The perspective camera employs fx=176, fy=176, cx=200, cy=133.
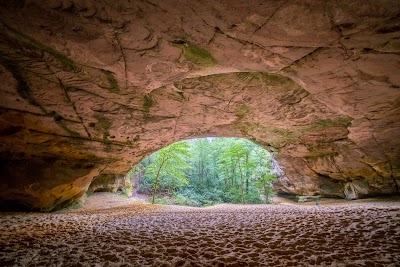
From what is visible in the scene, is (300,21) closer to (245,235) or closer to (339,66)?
(339,66)

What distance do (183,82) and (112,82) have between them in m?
2.04

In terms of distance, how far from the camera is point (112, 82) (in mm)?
4832

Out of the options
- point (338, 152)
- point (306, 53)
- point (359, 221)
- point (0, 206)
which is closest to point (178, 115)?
point (306, 53)

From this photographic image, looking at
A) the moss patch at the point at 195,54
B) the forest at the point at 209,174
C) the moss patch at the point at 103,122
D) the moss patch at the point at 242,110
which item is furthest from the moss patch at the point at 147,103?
the forest at the point at 209,174

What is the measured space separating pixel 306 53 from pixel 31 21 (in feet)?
16.5

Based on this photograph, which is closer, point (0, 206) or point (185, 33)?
point (185, 33)

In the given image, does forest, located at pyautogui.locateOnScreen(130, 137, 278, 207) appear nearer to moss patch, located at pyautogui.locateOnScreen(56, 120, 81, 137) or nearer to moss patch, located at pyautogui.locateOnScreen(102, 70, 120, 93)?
moss patch, located at pyautogui.locateOnScreen(56, 120, 81, 137)

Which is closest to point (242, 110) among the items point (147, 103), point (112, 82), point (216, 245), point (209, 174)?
point (147, 103)

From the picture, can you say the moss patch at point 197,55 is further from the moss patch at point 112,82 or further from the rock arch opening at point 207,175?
the rock arch opening at point 207,175

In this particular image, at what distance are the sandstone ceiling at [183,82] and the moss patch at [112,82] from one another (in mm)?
37

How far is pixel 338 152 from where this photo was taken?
1041 centimetres

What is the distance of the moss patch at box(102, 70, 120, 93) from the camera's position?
4452mm

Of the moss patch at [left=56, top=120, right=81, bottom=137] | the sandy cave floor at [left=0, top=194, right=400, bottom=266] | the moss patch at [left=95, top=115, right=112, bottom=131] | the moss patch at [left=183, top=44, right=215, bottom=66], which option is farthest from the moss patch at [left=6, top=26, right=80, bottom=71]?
the sandy cave floor at [left=0, top=194, right=400, bottom=266]

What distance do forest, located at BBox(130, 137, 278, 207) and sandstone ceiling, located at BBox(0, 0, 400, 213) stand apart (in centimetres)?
572
